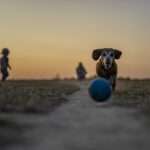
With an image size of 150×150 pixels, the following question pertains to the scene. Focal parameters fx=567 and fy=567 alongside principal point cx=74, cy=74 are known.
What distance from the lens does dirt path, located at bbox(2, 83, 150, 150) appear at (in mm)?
9891

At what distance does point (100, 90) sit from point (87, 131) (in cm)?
638

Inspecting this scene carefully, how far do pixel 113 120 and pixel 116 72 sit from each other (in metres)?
10.2

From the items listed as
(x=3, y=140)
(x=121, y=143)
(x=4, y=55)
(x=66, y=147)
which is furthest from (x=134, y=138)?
(x=4, y=55)

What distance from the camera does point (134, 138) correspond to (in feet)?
34.8

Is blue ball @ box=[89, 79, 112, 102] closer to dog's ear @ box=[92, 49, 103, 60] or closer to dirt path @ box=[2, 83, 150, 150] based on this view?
dirt path @ box=[2, 83, 150, 150]

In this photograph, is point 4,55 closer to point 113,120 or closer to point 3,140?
point 113,120

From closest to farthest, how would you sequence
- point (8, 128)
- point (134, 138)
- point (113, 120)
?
point (134, 138), point (8, 128), point (113, 120)

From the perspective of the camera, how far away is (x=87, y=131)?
11.5 m

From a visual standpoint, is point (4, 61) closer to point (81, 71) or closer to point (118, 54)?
point (81, 71)

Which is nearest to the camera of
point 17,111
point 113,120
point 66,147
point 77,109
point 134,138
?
point 66,147

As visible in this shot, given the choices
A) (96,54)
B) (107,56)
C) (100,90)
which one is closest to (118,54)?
(96,54)

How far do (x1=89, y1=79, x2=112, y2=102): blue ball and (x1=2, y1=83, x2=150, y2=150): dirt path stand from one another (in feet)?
6.46

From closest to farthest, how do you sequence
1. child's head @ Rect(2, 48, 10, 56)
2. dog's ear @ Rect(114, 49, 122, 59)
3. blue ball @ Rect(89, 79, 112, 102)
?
blue ball @ Rect(89, 79, 112, 102) < dog's ear @ Rect(114, 49, 122, 59) < child's head @ Rect(2, 48, 10, 56)

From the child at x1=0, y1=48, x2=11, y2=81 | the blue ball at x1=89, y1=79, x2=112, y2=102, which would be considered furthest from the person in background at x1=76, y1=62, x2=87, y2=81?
the blue ball at x1=89, y1=79, x2=112, y2=102
